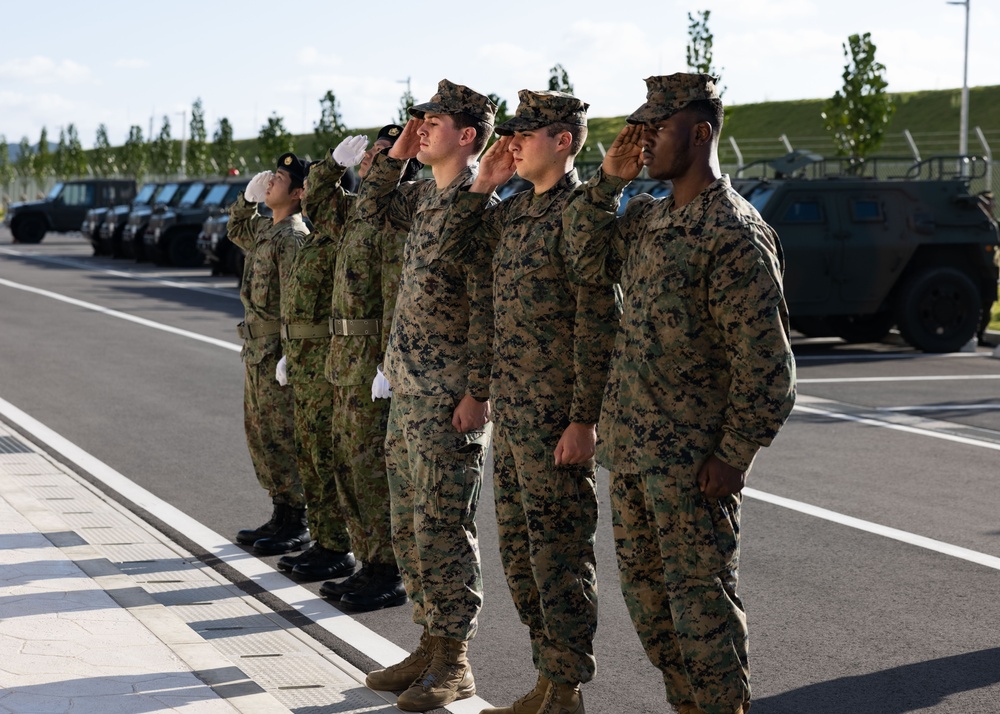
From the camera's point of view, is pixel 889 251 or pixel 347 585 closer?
pixel 347 585

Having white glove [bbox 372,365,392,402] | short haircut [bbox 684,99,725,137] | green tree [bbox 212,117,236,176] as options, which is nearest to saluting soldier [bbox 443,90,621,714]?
short haircut [bbox 684,99,725,137]

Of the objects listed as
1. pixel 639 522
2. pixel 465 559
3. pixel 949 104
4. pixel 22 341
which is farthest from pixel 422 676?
pixel 949 104

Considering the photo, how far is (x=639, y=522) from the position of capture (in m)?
4.14

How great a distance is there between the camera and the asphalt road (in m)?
5.30

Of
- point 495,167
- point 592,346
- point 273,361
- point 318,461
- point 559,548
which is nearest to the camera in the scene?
point 592,346

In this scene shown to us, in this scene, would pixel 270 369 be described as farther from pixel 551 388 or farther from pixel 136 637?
pixel 551 388

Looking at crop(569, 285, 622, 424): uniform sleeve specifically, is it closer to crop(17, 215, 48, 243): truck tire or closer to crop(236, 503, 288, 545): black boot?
crop(236, 503, 288, 545): black boot

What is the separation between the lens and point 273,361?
7027 mm

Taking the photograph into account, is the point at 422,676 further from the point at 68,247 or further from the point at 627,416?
the point at 68,247

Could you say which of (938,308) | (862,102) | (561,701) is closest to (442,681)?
(561,701)

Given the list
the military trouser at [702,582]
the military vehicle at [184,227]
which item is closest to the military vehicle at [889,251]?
the military trouser at [702,582]

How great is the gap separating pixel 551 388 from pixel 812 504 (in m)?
4.18

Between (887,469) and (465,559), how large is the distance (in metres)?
5.17

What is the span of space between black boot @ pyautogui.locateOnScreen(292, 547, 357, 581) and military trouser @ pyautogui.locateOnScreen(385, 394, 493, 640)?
1.60 meters
